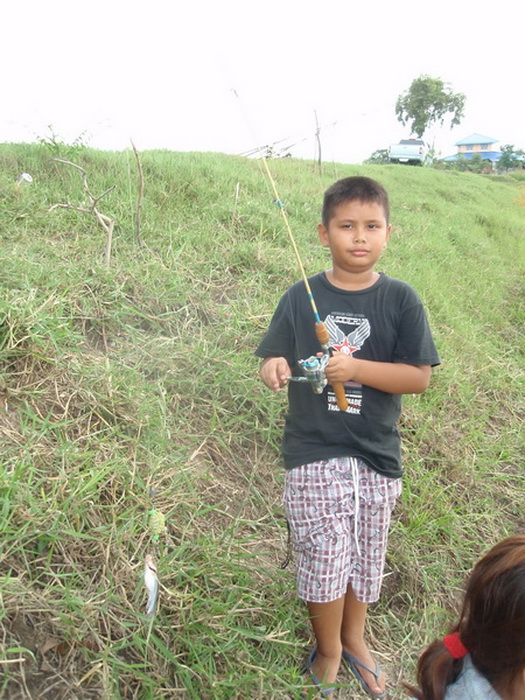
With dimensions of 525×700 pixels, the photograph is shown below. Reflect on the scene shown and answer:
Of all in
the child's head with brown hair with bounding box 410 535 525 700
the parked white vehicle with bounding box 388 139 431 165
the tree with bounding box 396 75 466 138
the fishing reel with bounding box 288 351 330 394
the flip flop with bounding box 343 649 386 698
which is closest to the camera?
the child's head with brown hair with bounding box 410 535 525 700

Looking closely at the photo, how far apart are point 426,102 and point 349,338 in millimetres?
38749

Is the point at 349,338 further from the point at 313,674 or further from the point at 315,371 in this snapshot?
the point at 313,674

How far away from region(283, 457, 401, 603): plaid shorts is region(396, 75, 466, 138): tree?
3776 cm

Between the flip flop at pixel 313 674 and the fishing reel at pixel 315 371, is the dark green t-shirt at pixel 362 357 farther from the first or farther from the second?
the flip flop at pixel 313 674

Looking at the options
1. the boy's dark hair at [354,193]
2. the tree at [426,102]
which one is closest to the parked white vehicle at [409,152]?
the tree at [426,102]

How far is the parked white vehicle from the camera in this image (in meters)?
23.5

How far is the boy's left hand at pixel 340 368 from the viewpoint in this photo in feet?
5.48

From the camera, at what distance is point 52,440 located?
2096 millimetres

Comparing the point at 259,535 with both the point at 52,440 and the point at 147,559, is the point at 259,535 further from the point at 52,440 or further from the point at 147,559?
the point at 52,440

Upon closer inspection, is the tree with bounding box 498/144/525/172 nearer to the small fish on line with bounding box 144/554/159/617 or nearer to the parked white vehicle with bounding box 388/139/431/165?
the parked white vehicle with bounding box 388/139/431/165

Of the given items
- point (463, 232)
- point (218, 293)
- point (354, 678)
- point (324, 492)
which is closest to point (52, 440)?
point (324, 492)

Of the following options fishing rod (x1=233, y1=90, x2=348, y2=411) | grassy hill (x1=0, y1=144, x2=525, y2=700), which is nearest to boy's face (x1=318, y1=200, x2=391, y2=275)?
fishing rod (x1=233, y1=90, x2=348, y2=411)

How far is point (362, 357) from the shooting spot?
1.83 m

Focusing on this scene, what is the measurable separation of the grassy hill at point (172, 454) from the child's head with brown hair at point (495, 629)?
2.22 ft
